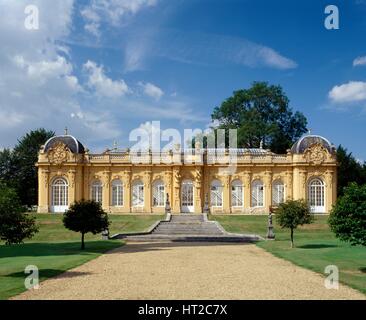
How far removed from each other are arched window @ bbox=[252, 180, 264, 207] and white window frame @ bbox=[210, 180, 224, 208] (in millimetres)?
2931

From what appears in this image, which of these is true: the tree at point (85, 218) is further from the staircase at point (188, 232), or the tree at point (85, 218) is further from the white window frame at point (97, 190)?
the white window frame at point (97, 190)

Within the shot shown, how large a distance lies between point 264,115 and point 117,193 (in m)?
22.9

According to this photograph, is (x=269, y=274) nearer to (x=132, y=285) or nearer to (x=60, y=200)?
(x=132, y=285)

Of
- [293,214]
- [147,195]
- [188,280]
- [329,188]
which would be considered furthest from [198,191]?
[188,280]

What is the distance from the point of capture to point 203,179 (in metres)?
45.8

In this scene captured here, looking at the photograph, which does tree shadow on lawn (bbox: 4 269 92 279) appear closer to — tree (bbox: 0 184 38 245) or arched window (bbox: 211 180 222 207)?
tree (bbox: 0 184 38 245)

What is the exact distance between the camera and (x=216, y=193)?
4609 cm

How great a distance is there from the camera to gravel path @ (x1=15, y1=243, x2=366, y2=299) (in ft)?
38.4

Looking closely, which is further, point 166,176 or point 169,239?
point 166,176

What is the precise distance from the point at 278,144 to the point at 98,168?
22756 mm

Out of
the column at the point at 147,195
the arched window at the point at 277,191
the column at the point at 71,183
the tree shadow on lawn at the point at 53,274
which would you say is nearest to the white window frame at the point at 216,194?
the arched window at the point at 277,191

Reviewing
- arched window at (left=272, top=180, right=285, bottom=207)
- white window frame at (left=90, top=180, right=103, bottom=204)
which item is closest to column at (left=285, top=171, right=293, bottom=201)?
arched window at (left=272, top=180, right=285, bottom=207)
